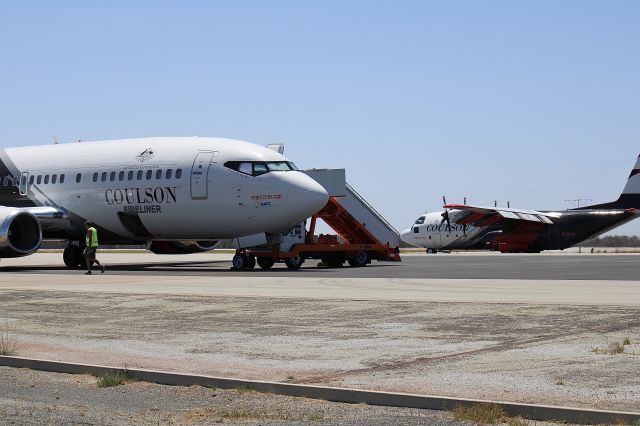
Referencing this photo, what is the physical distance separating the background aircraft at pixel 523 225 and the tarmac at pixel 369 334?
1746 inches

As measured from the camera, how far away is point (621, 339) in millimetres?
11875

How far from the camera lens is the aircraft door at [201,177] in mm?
32844

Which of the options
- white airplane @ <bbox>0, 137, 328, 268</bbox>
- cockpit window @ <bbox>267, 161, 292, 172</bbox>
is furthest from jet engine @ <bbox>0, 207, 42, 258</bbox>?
cockpit window @ <bbox>267, 161, 292, 172</bbox>

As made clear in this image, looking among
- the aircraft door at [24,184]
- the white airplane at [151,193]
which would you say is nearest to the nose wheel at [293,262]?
the white airplane at [151,193]

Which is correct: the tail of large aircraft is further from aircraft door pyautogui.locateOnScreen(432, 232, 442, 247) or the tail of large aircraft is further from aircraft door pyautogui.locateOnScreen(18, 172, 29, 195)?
aircraft door pyautogui.locateOnScreen(18, 172, 29, 195)

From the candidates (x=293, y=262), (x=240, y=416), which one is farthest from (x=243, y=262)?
(x=240, y=416)

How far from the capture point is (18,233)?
3375 centimetres

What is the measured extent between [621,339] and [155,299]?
984cm

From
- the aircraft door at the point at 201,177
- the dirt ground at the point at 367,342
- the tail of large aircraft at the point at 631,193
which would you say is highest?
the tail of large aircraft at the point at 631,193

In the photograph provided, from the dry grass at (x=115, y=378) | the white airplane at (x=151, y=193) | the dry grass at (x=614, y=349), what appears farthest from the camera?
the white airplane at (x=151, y=193)

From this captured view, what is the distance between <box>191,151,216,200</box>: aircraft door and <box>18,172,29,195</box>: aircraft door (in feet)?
27.3

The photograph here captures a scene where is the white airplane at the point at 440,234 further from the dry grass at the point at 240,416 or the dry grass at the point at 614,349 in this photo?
the dry grass at the point at 240,416

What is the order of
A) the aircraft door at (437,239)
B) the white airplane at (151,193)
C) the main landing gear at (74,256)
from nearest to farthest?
the white airplane at (151,193) → the main landing gear at (74,256) → the aircraft door at (437,239)

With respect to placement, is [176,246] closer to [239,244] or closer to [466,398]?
[239,244]
